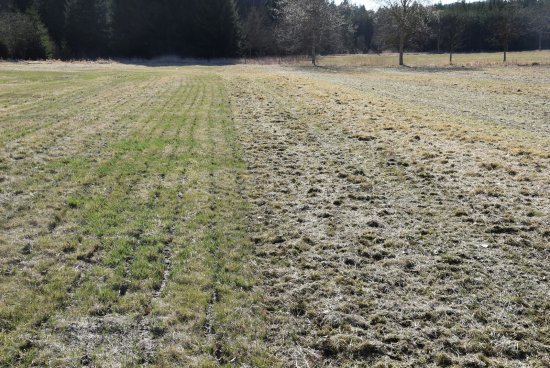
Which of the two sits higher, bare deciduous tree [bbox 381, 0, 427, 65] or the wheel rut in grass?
bare deciduous tree [bbox 381, 0, 427, 65]

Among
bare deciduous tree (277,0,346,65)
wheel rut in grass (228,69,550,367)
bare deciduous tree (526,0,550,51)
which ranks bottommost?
wheel rut in grass (228,69,550,367)

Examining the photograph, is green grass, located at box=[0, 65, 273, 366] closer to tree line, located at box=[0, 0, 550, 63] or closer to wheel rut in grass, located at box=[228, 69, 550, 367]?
wheel rut in grass, located at box=[228, 69, 550, 367]

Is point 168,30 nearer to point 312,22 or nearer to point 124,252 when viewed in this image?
point 312,22

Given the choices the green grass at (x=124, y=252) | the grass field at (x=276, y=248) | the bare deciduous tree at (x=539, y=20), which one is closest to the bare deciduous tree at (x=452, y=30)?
the bare deciduous tree at (x=539, y=20)

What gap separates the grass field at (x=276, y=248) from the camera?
3.73 meters

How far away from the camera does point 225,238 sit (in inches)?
230

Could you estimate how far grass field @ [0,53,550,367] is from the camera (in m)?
3.73

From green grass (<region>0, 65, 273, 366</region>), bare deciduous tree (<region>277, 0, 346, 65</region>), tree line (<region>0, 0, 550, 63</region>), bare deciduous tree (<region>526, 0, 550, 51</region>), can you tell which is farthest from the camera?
bare deciduous tree (<region>526, 0, 550, 51</region>)

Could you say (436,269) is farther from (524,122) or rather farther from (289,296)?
(524,122)

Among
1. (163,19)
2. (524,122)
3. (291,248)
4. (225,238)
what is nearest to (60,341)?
(225,238)

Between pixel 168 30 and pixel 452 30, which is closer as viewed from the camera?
pixel 452 30

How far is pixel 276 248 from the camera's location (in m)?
5.68

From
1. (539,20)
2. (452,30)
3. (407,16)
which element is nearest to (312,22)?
(407,16)

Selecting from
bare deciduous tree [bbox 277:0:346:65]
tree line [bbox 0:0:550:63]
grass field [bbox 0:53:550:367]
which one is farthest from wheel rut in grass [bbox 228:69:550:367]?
tree line [bbox 0:0:550:63]
